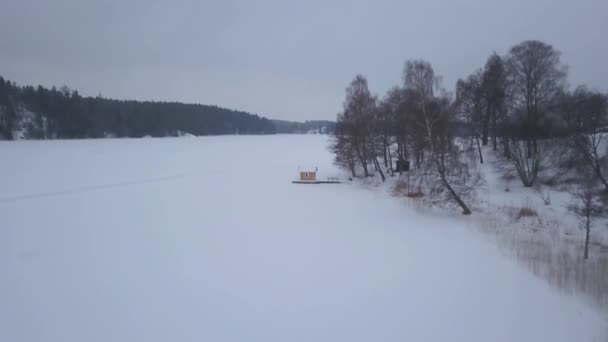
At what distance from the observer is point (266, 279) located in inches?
286

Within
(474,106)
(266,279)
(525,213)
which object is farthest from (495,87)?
(266,279)

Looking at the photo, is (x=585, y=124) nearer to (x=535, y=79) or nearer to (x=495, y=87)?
(x=535, y=79)

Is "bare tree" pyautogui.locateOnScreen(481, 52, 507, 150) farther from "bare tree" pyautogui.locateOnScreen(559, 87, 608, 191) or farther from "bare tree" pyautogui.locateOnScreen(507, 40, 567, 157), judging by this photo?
"bare tree" pyautogui.locateOnScreen(559, 87, 608, 191)

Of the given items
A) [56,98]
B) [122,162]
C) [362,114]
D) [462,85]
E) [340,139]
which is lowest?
[122,162]

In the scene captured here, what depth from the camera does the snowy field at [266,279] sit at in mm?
5371

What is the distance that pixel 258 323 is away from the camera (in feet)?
18.3

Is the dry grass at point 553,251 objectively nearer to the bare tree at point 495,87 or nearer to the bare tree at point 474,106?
the bare tree at point 495,87

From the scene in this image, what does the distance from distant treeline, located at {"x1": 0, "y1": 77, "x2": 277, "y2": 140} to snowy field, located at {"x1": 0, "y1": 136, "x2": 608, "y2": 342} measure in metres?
60.9

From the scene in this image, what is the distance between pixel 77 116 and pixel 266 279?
7818 centimetres

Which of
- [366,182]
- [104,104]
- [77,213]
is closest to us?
[77,213]

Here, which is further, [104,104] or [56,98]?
[104,104]

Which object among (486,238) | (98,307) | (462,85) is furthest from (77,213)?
(462,85)

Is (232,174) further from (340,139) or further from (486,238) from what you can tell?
(486,238)

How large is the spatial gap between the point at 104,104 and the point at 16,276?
8041 cm
